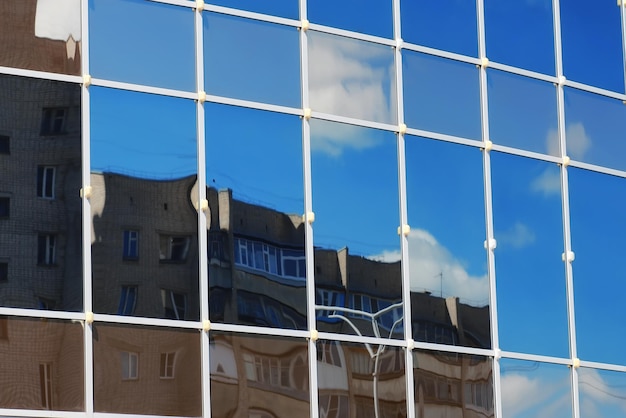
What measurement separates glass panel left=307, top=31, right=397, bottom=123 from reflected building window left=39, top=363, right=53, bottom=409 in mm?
3802

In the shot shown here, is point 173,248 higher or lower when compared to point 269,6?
lower

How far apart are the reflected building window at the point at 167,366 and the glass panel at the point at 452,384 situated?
261 cm

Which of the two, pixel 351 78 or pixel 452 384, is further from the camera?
pixel 351 78

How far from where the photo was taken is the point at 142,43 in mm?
13406

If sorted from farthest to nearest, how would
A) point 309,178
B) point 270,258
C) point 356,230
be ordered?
point 356,230 < point 309,178 < point 270,258

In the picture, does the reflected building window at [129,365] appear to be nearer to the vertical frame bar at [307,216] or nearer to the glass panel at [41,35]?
the vertical frame bar at [307,216]

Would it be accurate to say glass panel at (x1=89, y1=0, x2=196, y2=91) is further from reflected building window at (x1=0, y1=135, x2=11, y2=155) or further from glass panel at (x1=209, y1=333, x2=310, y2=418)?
glass panel at (x1=209, y1=333, x2=310, y2=418)

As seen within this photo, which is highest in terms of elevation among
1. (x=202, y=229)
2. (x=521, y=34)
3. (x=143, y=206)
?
(x=521, y=34)

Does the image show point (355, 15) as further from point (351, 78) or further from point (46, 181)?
point (46, 181)

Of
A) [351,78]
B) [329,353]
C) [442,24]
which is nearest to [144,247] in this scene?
[329,353]

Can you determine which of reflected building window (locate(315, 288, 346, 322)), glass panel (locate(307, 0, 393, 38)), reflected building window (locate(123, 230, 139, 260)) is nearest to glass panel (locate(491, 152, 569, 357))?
glass panel (locate(307, 0, 393, 38))

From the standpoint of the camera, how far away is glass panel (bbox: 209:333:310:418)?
1295 centimetres

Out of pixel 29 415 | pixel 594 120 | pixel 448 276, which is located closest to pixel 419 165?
pixel 448 276

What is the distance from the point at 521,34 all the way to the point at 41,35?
5.57m
